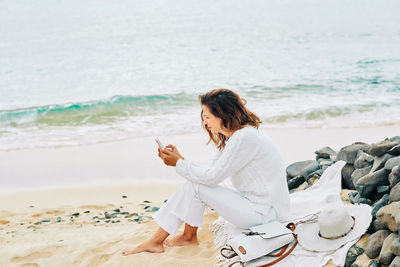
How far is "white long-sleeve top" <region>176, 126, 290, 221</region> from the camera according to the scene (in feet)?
12.0

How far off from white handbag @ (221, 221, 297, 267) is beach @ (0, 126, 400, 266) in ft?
1.22

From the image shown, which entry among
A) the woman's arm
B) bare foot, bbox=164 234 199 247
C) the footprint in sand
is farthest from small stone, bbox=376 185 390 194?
the footprint in sand

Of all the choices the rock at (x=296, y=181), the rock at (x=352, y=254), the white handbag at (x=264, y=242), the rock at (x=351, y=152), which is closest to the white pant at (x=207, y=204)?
the white handbag at (x=264, y=242)

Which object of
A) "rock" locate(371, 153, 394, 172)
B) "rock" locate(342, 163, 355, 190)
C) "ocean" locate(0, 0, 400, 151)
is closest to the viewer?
"rock" locate(371, 153, 394, 172)

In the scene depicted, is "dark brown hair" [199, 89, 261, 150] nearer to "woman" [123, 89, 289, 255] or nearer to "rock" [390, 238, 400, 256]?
"woman" [123, 89, 289, 255]

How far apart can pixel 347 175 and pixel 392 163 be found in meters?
0.79

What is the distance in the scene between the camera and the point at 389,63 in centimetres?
1741

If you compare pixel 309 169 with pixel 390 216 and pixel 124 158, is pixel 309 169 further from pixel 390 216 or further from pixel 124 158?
pixel 124 158

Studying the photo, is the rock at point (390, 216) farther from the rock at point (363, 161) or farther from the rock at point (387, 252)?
the rock at point (363, 161)

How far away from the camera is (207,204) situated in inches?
151

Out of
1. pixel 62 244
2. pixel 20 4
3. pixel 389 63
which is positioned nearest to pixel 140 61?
pixel 389 63

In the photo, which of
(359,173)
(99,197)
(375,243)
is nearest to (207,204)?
(375,243)

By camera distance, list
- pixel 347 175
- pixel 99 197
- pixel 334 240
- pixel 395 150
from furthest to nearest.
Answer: pixel 99 197
pixel 347 175
pixel 395 150
pixel 334 240

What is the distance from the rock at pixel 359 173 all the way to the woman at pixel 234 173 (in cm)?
84
